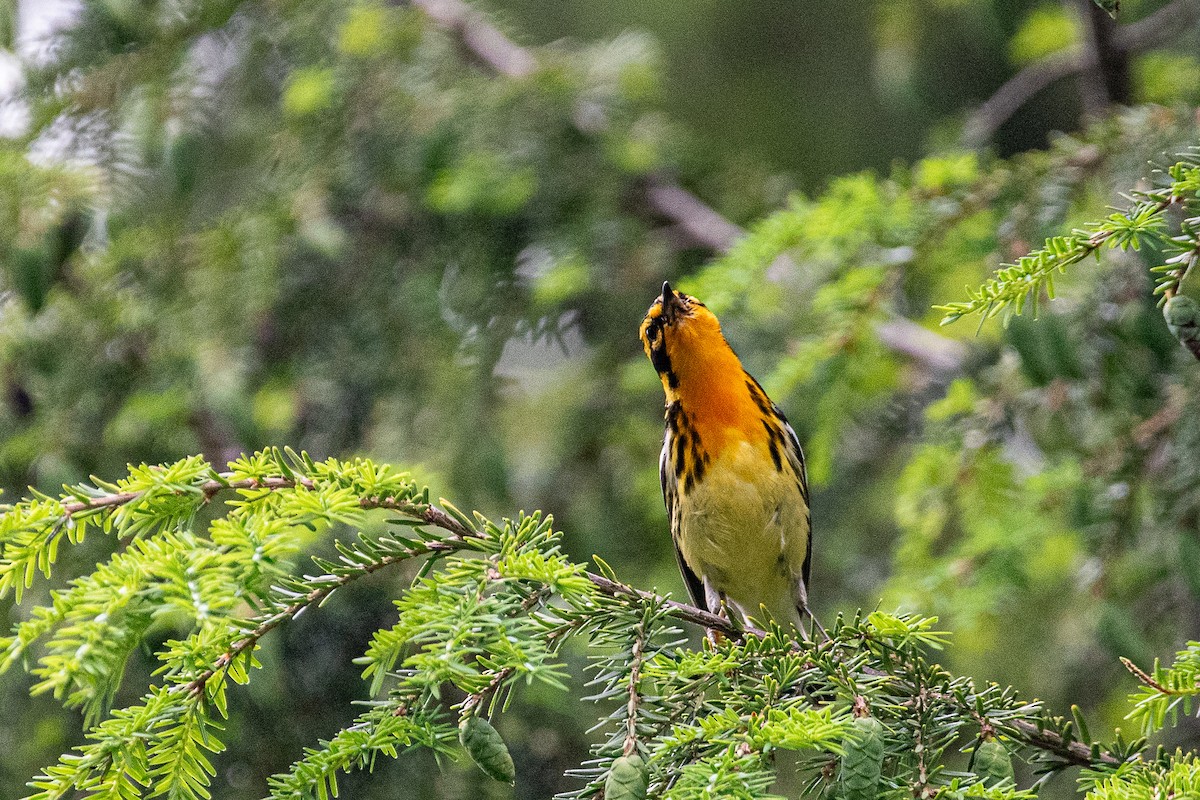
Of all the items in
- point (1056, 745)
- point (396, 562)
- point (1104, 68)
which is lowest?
point (1056, 745)

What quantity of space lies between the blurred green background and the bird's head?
0.67 ft

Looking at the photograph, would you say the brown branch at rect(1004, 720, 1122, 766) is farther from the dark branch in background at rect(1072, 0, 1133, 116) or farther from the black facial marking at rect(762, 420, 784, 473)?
the dark branch in background at rect(1072, 0, 1133, 116)

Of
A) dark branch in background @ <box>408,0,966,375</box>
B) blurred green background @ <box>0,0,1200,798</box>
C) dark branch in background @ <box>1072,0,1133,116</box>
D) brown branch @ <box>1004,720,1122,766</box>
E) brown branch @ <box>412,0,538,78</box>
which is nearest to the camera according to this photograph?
brown branch @ <box>1004,720,1122,766</box>

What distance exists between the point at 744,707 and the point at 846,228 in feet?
5.25

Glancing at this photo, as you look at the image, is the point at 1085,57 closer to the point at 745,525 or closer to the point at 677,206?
the point at 677,206

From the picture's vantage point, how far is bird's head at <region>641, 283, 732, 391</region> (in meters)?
3.40

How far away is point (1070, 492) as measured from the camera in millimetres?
3006

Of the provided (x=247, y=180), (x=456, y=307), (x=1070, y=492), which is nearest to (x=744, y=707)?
(x=1070, y=492)

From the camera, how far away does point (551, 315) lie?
385 cm

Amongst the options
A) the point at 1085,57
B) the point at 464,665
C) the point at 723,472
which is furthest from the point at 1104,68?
the point at 464,665

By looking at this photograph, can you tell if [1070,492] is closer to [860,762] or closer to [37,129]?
[860,762]

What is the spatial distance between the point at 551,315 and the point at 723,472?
911mm

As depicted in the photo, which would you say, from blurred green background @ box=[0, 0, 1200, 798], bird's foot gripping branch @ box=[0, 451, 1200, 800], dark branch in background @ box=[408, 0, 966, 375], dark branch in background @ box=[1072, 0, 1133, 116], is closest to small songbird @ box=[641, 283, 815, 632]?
blurred green background @ box=[0, 0, 1200, 798]

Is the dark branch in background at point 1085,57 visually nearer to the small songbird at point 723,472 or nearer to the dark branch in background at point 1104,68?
the dark branch in background at point 1104,68
